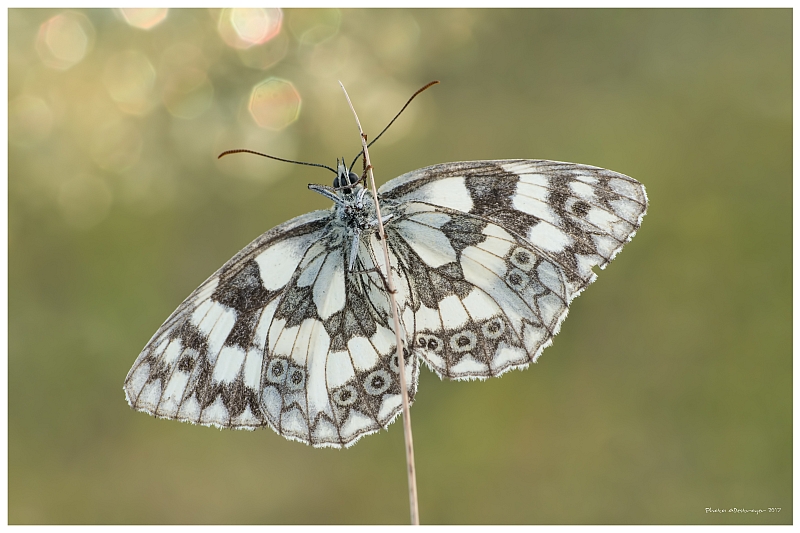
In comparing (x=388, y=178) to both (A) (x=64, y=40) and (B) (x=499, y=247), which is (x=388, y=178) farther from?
(A) (x=64, y=40)

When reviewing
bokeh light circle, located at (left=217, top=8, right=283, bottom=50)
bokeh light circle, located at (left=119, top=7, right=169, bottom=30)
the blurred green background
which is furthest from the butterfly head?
bokeh light circle, located at (left=119, top=7, right=169, bottom=30)

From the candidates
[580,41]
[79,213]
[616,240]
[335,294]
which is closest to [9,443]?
[79,213]

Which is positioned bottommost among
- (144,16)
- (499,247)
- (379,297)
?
(379,297)

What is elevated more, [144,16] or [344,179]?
[144,16]

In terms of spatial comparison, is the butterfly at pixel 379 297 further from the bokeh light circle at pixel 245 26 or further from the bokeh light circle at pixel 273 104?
the bokeh light circle at pixel 245 26

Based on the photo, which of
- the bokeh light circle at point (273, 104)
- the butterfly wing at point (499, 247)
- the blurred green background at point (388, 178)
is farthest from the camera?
the bokeh light circle at point (273, 104)

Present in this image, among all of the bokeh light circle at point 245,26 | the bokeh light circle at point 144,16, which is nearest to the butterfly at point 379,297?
the bokeh light circle at point 245,26

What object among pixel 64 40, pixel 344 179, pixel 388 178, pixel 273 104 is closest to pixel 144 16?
pixel 64 40

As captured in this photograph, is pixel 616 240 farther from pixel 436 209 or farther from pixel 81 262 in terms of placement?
pixel 81 262

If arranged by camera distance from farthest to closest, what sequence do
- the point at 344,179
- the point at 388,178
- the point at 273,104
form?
the point at 273,104
the point at 388,178
the point at 344,179
